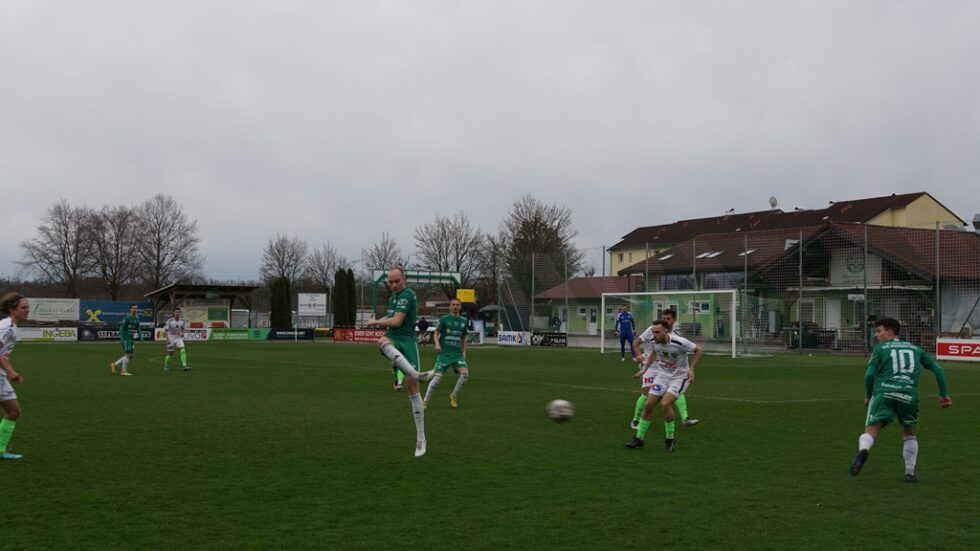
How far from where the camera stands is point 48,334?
207ft

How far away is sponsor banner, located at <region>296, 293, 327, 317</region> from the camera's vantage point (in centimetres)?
7900

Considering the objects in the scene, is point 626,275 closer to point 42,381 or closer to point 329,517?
point 42,381

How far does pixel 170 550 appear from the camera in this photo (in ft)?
21.7

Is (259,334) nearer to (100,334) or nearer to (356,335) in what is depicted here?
(356,335)

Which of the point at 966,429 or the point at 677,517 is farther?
the point at 966,429

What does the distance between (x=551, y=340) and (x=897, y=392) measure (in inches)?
1790

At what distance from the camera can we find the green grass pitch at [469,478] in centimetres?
719

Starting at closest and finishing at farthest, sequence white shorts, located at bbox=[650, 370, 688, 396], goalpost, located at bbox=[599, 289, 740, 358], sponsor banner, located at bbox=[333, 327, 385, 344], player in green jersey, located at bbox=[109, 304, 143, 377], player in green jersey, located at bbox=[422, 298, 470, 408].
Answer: white shorts, located at bbox=[650, 370, 688, 396] < player in green jersey, located at bbox=[422, 298, 470, 408] < player in green jersey, located at bbox=[109, 304, 143, 377] < goalpost, located at bbox=[599, 289, 740, 358] < sponsor banner, located at bbox=[333, 327, 385, 344]

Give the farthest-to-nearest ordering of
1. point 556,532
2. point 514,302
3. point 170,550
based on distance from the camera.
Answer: point 514,302 < point 556,532 < point 170,550

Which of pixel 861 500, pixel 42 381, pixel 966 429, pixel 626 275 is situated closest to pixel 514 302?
pixel 626 275

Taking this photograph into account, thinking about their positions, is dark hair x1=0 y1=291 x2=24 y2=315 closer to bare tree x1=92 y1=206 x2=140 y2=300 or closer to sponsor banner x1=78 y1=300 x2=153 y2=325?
sponsor banner x1=78 y1=300 x2=153 y2=325

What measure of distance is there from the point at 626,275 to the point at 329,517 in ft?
177

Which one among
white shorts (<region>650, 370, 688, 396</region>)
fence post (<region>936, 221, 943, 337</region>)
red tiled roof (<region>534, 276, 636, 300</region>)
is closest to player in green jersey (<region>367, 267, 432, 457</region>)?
white shorts (<region>650, 370, 688, 396</region>)

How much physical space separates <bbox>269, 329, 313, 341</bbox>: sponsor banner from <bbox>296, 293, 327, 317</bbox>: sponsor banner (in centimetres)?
815
